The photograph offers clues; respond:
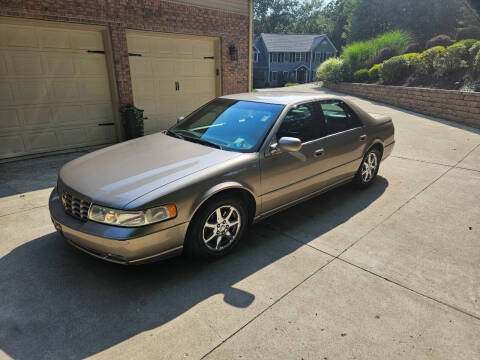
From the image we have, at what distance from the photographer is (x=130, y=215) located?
9.12 feet

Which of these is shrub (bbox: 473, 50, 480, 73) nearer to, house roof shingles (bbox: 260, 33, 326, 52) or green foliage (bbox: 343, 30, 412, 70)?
green foliage (bbox: 343, 30, 412, 70)

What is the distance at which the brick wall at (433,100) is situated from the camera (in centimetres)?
1048

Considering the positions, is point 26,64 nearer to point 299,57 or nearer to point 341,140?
point 341,140

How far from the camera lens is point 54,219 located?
3.21 metres

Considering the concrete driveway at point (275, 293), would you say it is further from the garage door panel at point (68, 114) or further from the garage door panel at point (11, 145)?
the garage door panel at point (68, 114)

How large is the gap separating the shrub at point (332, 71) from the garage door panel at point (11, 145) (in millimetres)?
15723

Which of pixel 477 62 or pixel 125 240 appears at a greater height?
pixel 477 62

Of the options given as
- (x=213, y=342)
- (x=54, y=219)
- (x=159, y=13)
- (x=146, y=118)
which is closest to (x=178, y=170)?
(x=54, y=219)

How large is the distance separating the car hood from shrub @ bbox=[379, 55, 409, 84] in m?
13.8

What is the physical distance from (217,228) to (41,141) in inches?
231

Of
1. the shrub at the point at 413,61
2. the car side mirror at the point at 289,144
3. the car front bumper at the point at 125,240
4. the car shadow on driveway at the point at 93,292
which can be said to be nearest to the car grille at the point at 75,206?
the car front bumper at the point at 125,240

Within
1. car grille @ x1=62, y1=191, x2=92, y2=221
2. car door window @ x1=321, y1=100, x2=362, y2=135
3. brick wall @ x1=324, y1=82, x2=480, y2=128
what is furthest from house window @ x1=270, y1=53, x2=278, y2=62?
car grille @ x1=62, y1=191, x2=92, y2=221

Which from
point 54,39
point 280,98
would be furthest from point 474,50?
point 54,39

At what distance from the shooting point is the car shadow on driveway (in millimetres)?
2486
